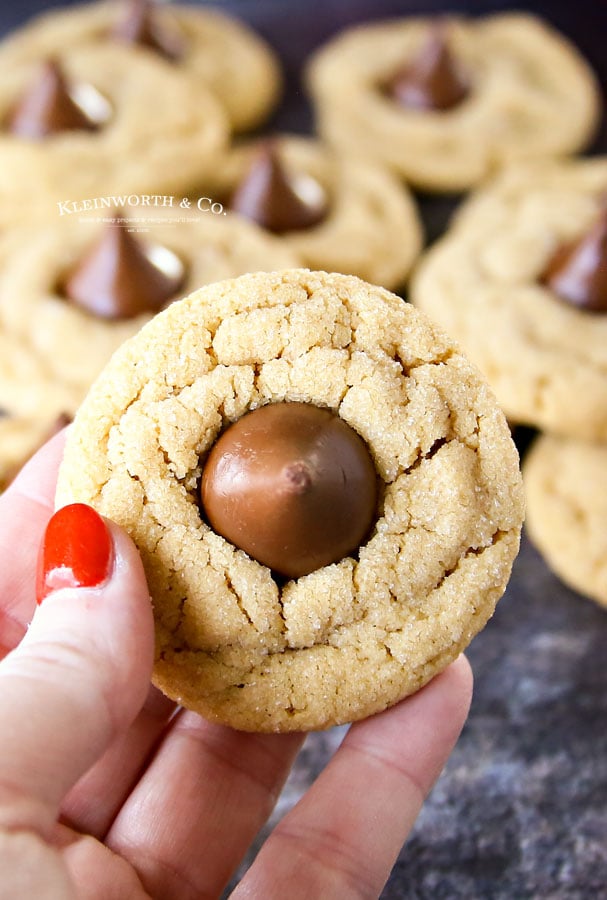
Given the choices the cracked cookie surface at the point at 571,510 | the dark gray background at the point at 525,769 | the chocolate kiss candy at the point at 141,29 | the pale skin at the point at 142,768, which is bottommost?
the dark gray background at the point at 525,769

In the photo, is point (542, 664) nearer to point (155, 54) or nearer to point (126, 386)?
point (126, 386)

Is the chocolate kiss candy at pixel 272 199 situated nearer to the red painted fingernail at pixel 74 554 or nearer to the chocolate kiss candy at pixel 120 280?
the chocolate kiss candy at pixel 120 280

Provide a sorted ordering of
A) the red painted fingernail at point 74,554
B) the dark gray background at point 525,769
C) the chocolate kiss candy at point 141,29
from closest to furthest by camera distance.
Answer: the red painted fingernail at point 74,554, the dark gray background at point 525,769, the chocolate kiss candy at point 141,29

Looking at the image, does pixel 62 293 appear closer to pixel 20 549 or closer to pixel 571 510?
pixel 20 549

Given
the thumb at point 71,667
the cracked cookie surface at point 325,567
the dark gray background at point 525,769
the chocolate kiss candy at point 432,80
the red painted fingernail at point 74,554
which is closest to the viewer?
the thumb at point 71,667

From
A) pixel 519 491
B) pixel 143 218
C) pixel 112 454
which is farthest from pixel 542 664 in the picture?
pixel 143 218

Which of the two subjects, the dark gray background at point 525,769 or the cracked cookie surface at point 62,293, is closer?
the dark gray background at point 525,769

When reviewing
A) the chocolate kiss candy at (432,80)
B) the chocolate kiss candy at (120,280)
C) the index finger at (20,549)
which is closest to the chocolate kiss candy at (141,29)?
the chocolate kiss candy at (432,80)
